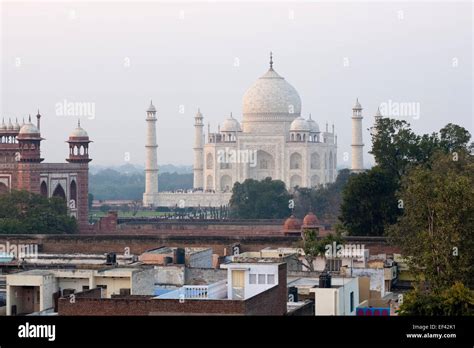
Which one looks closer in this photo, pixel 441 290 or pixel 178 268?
pixel 441 290

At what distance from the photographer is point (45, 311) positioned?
2050cm

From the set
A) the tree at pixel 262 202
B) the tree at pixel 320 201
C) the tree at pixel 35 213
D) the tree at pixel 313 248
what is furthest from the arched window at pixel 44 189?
the tree at pixel 313 248

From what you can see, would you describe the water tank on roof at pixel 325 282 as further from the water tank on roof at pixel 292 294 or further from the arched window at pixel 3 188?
the arched window at pixel 3 188

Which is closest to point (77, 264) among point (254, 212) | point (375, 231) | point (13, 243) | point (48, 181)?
point (13, 243)

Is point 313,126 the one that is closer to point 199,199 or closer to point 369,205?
point 199,199

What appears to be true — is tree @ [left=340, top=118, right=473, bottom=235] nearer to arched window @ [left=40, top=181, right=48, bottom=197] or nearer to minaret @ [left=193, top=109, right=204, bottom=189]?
arched window @ [left=40, top=181, right=48, bottom=197]

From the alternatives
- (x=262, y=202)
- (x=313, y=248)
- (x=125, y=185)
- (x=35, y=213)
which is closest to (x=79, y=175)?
(x=35, y=213)

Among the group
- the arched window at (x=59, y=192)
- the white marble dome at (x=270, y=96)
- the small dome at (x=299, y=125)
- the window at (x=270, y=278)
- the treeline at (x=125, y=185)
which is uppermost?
the white marble dome at (x=270, y=96)

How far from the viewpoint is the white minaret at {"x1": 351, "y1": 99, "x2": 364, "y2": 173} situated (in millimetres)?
76750

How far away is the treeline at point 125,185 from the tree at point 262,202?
40621 mm

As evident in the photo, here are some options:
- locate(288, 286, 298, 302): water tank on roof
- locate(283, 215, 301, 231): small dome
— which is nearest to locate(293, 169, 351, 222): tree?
locate(283, 215, 301, 231): small dome

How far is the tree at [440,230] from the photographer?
23.7 metres

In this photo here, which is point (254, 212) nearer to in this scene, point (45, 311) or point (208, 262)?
Result: point (208, 262)

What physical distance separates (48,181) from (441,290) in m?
29.4
